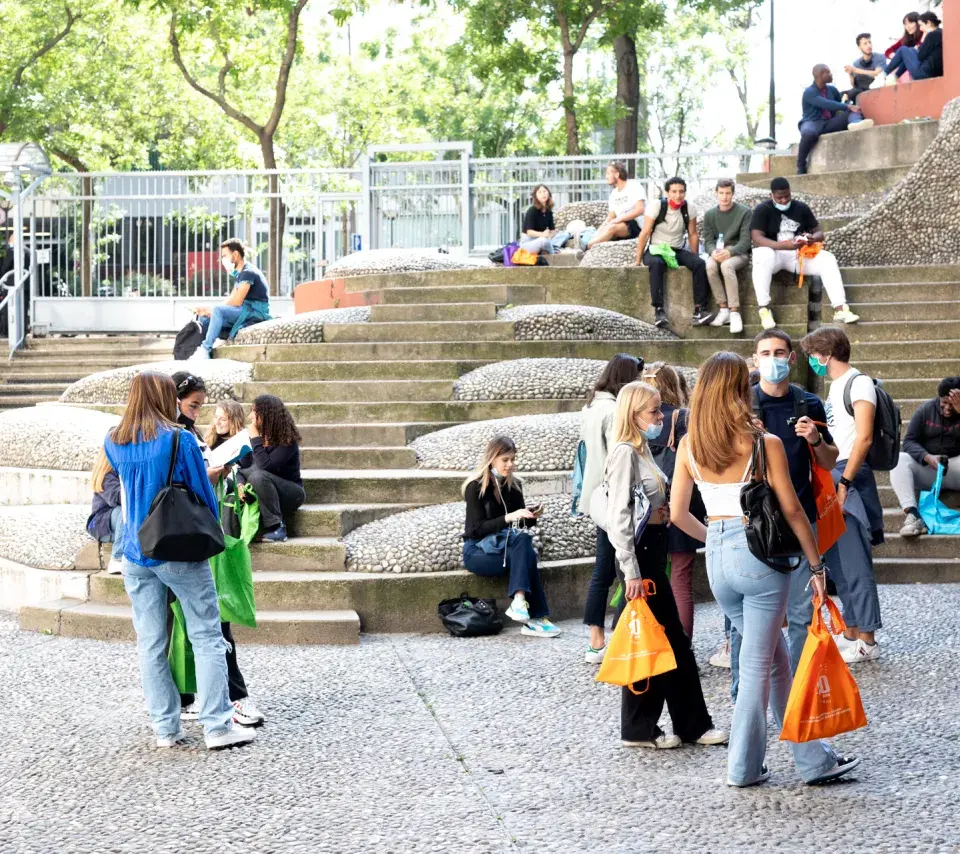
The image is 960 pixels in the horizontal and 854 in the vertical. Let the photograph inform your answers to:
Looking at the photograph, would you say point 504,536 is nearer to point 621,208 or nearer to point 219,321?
point 219,321

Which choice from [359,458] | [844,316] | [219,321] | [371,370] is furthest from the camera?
[219,321]

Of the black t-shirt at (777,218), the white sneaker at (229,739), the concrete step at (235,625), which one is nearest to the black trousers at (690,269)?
the black t-shirt at (777,218)

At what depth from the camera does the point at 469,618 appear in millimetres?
8703

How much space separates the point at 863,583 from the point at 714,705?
135 centimetres

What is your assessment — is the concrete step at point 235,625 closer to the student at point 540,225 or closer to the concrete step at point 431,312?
the concrete step at point 431,312

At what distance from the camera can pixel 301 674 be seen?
25.5 ft

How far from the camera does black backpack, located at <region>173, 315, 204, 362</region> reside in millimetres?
15227

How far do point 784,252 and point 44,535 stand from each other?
320 inches

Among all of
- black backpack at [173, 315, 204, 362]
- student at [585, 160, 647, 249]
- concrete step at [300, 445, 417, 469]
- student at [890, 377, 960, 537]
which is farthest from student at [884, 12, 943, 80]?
concrete step at [300, 445, 417, 469]

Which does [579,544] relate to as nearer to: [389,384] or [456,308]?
[389,384]

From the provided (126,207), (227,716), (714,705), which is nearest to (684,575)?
(714,705)

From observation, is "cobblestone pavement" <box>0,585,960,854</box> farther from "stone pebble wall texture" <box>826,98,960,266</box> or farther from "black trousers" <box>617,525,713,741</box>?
"stone pebble wall texture" <box>826,98,960,266</box>

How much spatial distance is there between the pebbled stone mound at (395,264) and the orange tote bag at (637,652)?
33.2ft

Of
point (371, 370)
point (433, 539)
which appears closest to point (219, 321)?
point (371, 370)
